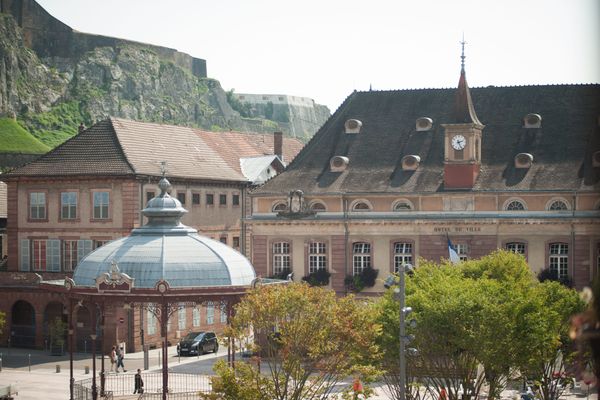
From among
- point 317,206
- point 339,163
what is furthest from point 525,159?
point 317,206

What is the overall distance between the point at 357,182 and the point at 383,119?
197 inches

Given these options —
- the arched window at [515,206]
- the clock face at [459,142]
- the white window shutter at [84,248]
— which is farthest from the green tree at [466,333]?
the white window shutter at [84,248]

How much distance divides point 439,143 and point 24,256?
90.5 ft

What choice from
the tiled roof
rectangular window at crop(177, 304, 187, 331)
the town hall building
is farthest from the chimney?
rectangular window at crop(177, 304, 187, 331)

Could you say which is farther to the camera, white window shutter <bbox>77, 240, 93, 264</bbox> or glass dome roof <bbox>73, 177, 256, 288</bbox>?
white window shutter <bbox>77, 240, 93, 264</bbox>

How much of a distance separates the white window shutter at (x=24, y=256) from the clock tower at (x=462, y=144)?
2743 centimetres

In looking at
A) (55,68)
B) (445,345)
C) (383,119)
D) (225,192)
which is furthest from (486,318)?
(55,68)

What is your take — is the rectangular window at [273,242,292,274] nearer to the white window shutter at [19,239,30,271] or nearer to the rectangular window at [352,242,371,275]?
the rectangular window at [352,242,371,275]

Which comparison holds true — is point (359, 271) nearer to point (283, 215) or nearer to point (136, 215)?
point (283, 215)

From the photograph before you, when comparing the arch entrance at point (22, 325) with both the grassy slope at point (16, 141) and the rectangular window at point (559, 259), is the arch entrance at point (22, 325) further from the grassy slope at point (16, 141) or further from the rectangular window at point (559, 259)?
the grassy slope at point (16, 141)

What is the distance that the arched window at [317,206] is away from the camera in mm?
71625

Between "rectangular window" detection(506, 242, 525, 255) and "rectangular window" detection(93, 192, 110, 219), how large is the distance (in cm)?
2494

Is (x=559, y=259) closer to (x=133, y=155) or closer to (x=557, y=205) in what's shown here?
(x=557, y=205)

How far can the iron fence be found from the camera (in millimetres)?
47188
